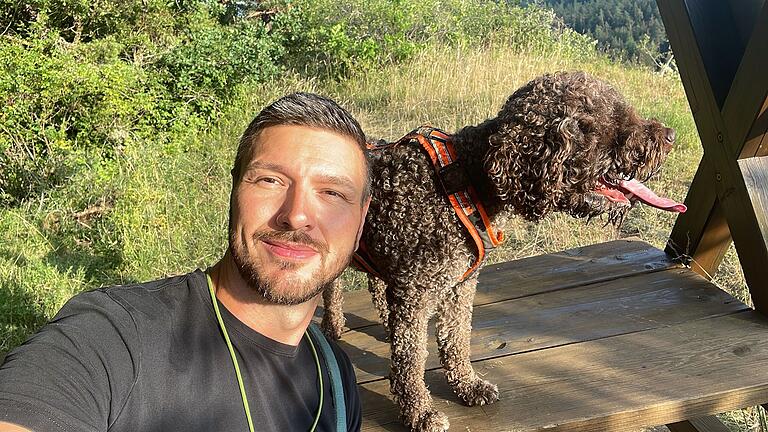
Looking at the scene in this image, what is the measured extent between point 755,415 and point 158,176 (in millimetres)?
5312

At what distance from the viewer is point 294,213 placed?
1.74 metres

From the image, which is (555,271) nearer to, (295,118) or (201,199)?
(295,118)

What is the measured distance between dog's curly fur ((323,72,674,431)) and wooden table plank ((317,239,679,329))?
835 mm

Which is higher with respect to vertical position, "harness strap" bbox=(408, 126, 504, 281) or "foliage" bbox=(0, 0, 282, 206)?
"harness strap" bbox=(408, 126, 504, 281)

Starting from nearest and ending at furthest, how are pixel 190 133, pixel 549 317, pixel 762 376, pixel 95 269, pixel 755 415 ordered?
pixel 762 376, pixel 549 317, pixel 755 415, pixel 95 269, pixel 190 133

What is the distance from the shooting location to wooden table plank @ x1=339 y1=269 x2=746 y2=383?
3027 millimetres

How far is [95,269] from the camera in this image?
471 cm

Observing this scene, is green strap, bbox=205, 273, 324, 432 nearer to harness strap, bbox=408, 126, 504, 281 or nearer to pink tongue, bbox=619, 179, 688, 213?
harness strap, bbox=408, 126, 504, 281

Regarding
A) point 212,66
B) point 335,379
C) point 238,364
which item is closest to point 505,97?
point 212,66

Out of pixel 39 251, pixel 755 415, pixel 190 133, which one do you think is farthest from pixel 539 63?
pixel 39 251

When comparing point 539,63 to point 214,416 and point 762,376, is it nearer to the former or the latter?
point 762,376

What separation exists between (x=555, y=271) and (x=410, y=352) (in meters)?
1.46

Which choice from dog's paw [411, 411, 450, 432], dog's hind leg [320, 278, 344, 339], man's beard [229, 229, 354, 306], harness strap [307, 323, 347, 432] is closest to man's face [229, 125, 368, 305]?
man's beard [229, 229, 354, 306]

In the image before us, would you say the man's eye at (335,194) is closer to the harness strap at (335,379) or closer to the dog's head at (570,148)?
the harness strap at (335,379)
